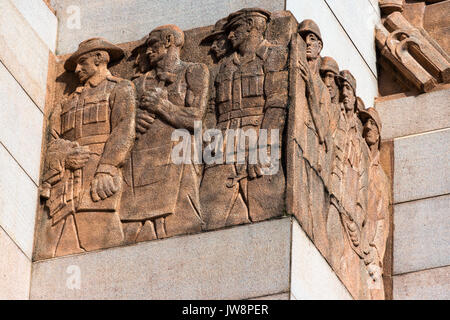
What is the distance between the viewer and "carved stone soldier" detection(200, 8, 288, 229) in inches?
523

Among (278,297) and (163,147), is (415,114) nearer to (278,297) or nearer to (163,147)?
(163,147)

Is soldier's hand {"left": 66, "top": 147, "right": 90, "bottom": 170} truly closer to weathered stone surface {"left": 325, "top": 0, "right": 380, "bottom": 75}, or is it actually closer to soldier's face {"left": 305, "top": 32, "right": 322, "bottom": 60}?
soldier's face {"left": 305, "top": 32, "right": 322, "bottom": 60}

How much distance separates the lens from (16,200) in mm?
13945

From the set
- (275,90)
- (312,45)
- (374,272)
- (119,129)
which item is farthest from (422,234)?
(119,129)

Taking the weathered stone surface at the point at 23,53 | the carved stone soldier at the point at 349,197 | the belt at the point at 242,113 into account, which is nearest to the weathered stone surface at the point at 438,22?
the carved stone soldier at the point at 349,197

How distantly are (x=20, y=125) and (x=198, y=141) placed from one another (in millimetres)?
1733

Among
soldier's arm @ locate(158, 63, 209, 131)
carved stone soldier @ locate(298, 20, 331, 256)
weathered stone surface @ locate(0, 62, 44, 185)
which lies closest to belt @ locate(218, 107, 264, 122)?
soldier's arm @ locate(158, 63, 209, 131)

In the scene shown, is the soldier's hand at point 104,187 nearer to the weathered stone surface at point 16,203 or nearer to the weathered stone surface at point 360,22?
the weathered stone surface at point 16,203

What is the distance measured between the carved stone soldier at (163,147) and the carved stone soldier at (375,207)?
2378 mm

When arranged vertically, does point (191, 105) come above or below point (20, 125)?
above

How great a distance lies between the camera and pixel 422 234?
15.5m

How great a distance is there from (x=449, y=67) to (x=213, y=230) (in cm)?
425

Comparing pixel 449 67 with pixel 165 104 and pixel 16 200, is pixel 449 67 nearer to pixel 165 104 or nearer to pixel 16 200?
pixel 165 104
